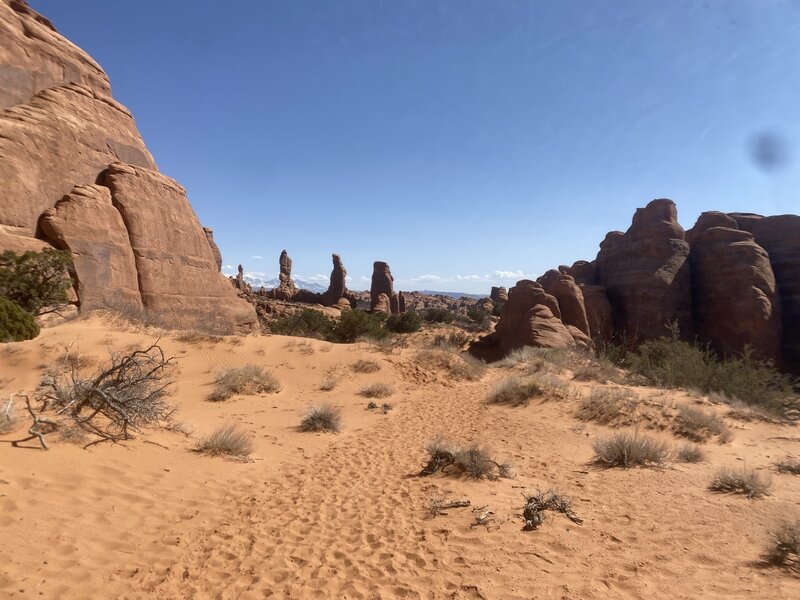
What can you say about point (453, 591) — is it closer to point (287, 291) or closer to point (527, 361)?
point (527, 361)

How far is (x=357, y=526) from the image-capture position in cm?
467

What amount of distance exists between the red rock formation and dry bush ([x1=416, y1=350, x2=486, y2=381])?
17.6 m

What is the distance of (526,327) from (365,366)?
423 inches

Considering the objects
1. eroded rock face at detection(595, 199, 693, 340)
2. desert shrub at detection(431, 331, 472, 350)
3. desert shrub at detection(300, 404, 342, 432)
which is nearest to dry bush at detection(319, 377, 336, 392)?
desert shrub at detection(300, 404, 342, 432)

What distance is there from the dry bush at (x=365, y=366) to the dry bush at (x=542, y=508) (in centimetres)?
1041

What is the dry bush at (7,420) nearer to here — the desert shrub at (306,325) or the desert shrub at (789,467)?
the desert shrub at (789,467)

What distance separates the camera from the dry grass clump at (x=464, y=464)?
605cm

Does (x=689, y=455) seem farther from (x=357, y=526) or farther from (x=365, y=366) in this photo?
(x=365, y=366)

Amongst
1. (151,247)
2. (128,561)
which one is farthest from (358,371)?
(151,247)

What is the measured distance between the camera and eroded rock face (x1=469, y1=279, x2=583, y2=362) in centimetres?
2131

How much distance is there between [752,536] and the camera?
4.20 m

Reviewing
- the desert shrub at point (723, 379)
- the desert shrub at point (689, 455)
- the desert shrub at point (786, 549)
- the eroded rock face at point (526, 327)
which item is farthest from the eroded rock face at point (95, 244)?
the desert shrub at point (723, 379)

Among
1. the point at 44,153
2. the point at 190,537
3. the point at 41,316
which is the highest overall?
the point at 44,153

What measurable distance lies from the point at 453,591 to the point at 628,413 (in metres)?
8.36
